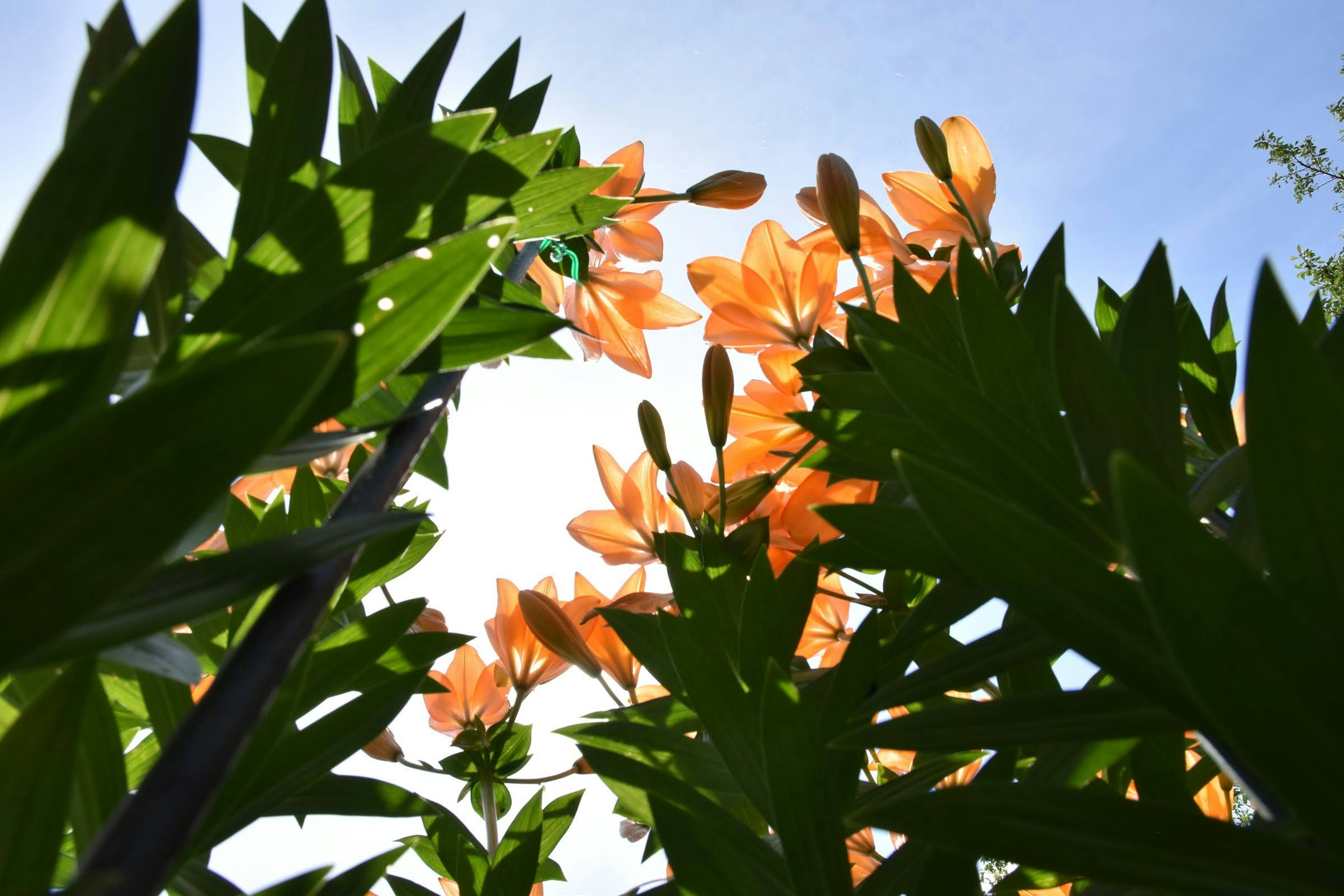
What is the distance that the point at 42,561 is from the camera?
18cm

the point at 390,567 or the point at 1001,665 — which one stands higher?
the point at 390,567

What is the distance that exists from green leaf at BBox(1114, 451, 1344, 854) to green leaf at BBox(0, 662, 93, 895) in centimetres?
32

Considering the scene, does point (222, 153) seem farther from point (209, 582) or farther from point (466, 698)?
point (466, 698)

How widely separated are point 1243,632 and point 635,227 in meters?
0.87

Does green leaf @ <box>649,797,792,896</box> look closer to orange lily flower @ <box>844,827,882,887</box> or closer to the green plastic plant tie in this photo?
orange lily flower @ <box>844,827,882,887</box>

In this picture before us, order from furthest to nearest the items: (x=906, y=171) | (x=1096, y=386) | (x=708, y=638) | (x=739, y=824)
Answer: (x=906, y=171), (x=708, y=638), (x=739, y=824), (x=1096, y=386)

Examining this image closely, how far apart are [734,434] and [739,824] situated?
508mm

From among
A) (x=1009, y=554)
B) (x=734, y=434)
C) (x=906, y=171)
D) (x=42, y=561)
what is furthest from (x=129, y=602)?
(x=906, y=171)

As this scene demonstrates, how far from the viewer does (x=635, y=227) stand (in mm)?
1003

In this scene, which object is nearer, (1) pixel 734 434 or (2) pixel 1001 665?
(2) pixel 1001 665

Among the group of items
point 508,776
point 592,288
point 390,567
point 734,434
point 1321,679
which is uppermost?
point 592,288

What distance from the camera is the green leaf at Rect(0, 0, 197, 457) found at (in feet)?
0.72

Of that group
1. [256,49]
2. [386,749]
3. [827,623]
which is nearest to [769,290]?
[827,623]

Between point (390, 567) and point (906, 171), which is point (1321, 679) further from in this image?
point (906, 171)
